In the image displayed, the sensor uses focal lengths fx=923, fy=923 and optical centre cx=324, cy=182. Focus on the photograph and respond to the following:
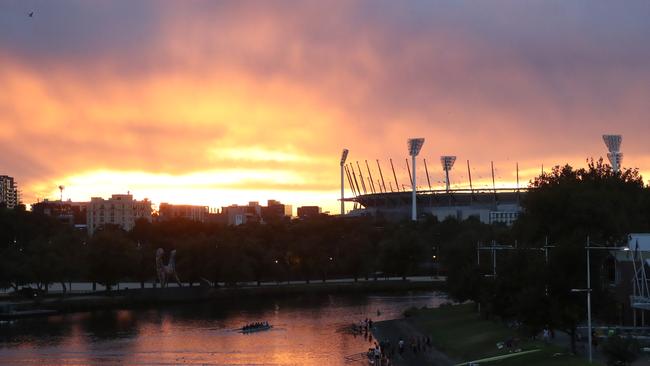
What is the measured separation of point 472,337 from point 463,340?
797 mm

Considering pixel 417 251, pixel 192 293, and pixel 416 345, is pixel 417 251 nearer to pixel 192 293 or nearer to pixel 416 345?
pixel 192 293

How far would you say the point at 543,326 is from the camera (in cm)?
6225

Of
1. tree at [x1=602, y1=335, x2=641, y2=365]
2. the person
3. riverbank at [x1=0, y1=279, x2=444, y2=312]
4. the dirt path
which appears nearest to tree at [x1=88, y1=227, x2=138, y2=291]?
riverbank at [x1=0, y1=279, x2=444, y2=312]

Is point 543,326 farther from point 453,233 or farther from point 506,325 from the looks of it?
point 453,233

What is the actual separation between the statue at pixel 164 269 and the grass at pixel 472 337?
50.2 m

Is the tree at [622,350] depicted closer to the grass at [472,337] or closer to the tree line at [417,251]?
the grass at [472,337]

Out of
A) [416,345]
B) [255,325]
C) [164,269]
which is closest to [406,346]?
[416,345]

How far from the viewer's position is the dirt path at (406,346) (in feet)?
239

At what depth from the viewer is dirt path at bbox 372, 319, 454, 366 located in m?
72.7

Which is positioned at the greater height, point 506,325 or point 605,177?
point 605,177

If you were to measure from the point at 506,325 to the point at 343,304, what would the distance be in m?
52.5

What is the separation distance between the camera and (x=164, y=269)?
14238 centimetres

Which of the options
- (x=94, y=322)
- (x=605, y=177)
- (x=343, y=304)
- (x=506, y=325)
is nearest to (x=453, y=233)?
(x=343, y=304)

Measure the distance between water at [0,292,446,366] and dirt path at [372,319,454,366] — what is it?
10.7ft
